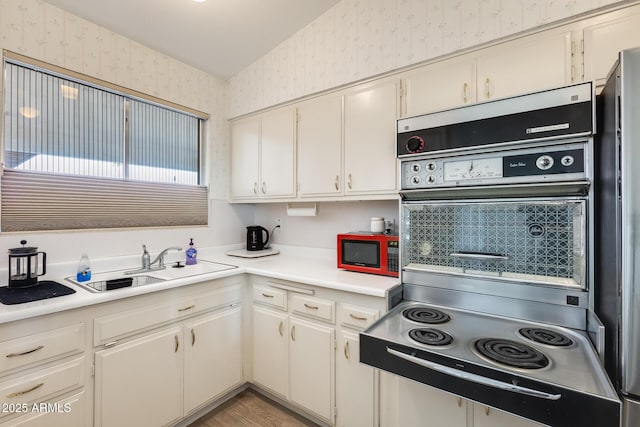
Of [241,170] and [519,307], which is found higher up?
[241,170]

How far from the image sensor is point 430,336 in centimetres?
121

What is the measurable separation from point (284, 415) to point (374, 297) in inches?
45.3

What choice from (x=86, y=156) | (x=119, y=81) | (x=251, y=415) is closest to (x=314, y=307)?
(x=251, y=415)

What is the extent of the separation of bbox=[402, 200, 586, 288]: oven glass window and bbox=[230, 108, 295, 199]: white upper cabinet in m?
1.20

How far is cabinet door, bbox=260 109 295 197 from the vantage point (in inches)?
97.3

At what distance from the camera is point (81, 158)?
2037 mm

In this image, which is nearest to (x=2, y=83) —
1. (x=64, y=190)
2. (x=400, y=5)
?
(x=64, y=190)

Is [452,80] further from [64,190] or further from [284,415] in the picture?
[64,190]

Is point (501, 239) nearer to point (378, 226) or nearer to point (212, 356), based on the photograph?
point (378, 226)

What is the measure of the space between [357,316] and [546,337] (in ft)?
2.86

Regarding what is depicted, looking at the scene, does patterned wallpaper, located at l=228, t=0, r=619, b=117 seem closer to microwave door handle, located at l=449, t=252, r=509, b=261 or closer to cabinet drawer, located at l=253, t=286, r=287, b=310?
microwave door handle, located at l=449, t=252, r=509, b=261

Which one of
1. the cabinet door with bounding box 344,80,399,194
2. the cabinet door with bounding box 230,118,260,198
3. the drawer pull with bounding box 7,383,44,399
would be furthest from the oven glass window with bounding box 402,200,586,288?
Answer: the drawer pull with bounding box 7,383,44,399

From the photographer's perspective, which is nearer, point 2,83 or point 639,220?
point 639,220

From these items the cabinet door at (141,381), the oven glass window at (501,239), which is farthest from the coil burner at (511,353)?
the cabinet door at (141,381)
